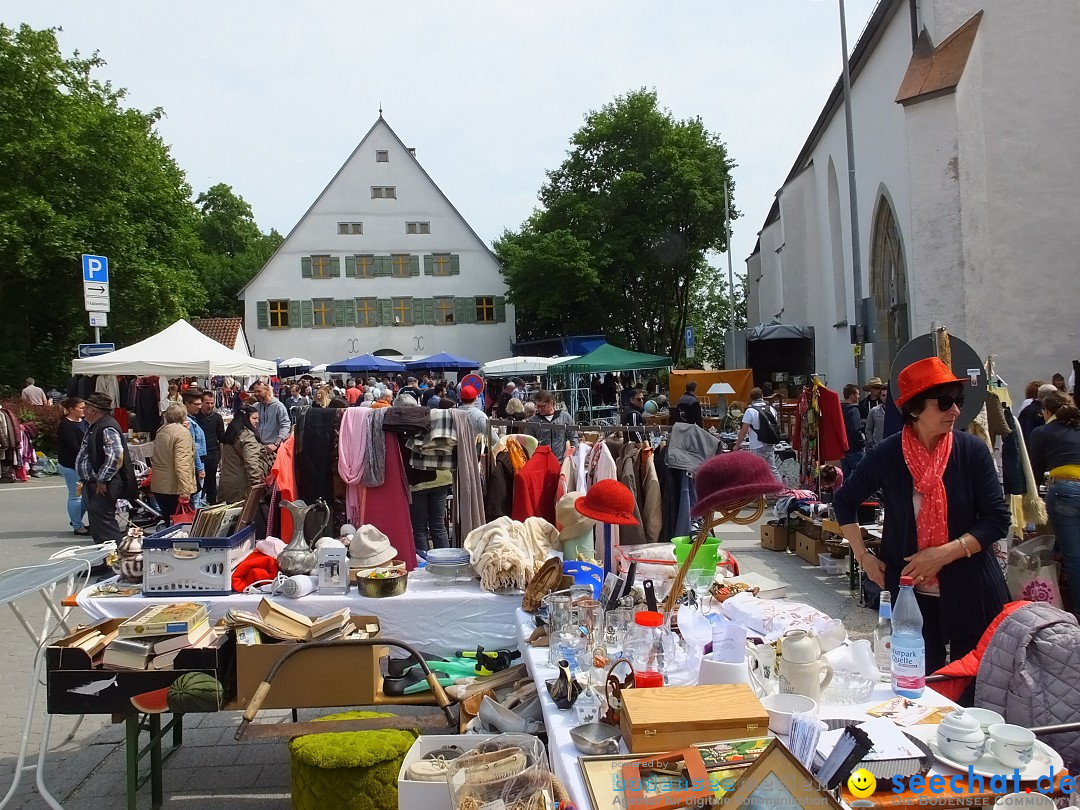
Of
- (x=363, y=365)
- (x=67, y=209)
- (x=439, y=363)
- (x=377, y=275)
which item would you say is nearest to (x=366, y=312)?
(x=377, y=275)

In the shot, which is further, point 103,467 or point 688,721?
point 103,467

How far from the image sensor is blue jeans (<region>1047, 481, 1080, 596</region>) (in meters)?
5.33

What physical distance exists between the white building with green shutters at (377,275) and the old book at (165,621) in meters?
34.0

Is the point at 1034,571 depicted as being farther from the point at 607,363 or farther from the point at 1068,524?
the point at 607,363

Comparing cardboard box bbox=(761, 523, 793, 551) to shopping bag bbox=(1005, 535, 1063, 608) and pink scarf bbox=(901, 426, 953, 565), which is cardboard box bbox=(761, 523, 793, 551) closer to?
shopping bag bbox=(1005, 535, 1063, 608)

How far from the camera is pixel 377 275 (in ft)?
123

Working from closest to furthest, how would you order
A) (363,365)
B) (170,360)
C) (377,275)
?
(170,360), (363,365), (377,275)

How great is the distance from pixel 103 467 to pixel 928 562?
761 centimetres

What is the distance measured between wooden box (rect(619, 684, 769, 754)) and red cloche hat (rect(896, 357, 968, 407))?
157 centimetres

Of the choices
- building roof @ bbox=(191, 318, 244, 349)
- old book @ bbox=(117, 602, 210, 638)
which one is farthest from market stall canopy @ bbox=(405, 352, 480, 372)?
old book @ bbox=(117, 602, 210, 638)

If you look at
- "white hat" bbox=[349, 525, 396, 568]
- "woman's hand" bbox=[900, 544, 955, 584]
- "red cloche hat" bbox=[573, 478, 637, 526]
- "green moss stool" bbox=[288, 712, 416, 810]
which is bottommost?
"green moss stool" bbox=[288, 712, 416, 810]

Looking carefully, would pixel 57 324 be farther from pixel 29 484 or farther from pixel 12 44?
pixel 29 484

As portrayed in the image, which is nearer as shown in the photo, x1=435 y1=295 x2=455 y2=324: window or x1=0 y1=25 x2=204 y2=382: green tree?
x1=0 y1=25 x2=204 y2=382: green tree

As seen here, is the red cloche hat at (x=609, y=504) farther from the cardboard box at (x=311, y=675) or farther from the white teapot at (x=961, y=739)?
the white teapot at (x=961, y=739)
